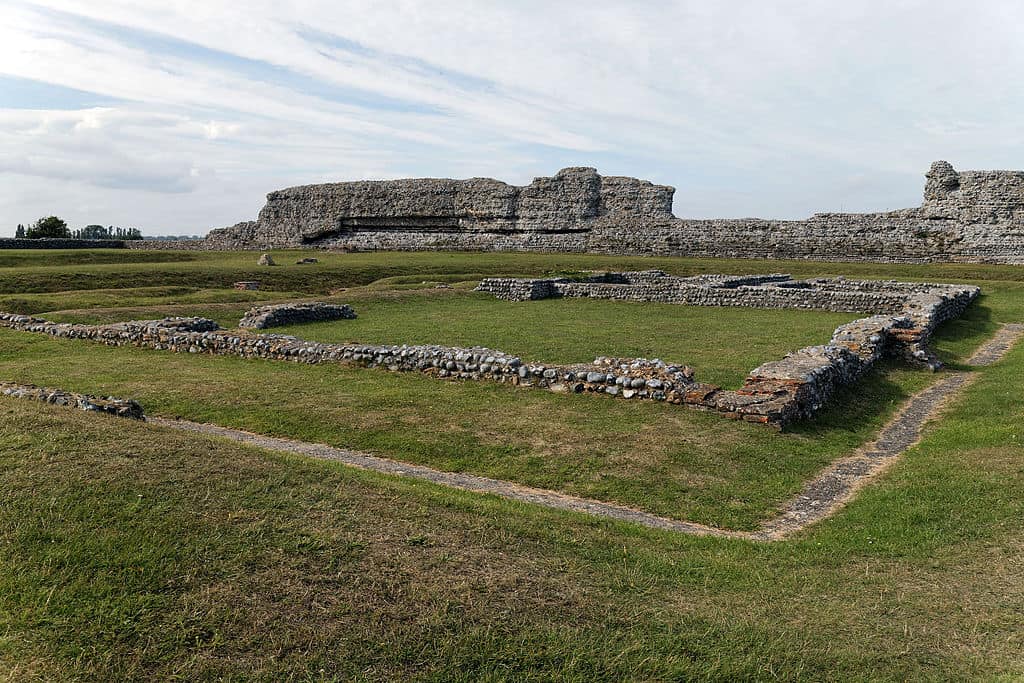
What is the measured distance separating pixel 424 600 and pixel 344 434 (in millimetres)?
5149

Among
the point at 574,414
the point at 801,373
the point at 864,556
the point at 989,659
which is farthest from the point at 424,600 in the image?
the point at 801,373

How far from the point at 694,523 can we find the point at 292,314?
14.7 meters

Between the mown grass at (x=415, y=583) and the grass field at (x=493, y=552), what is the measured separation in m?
0.02

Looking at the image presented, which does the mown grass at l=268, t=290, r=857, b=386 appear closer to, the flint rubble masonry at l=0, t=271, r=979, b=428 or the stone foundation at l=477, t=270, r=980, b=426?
the stone foundation at l=477, t=270, r=980, b=426

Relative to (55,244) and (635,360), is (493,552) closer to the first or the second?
(635,360)

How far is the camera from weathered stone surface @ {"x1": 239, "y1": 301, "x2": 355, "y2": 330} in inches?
744

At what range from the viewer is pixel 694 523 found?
6.93 metres

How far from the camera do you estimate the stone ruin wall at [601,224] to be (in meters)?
39.2

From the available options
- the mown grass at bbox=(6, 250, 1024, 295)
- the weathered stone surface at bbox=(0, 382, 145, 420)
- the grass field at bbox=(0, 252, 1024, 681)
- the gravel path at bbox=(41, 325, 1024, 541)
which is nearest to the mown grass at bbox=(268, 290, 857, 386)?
the gravel path at bbox=(41, 325, 1024, 541)

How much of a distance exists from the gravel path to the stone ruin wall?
32.7m

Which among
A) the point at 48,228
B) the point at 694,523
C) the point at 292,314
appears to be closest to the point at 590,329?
the point at 292,314

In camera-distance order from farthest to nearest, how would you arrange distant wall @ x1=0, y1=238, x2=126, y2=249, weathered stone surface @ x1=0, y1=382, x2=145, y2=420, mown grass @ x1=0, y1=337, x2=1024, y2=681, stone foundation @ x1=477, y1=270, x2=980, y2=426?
distant wall @ x1=0, y1=238, x2=126, y2=249 → stone foundation @ x1=477, y1=270, x2=980, y2=426 → weathered stone surface @ x1=0, y1=382, x2=145, y2=420 → mown grass @ x1=0, y1=337, x2=1024, y2=681

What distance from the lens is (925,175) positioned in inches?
1607

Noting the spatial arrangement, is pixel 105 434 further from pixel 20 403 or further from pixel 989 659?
pixel 989 659
